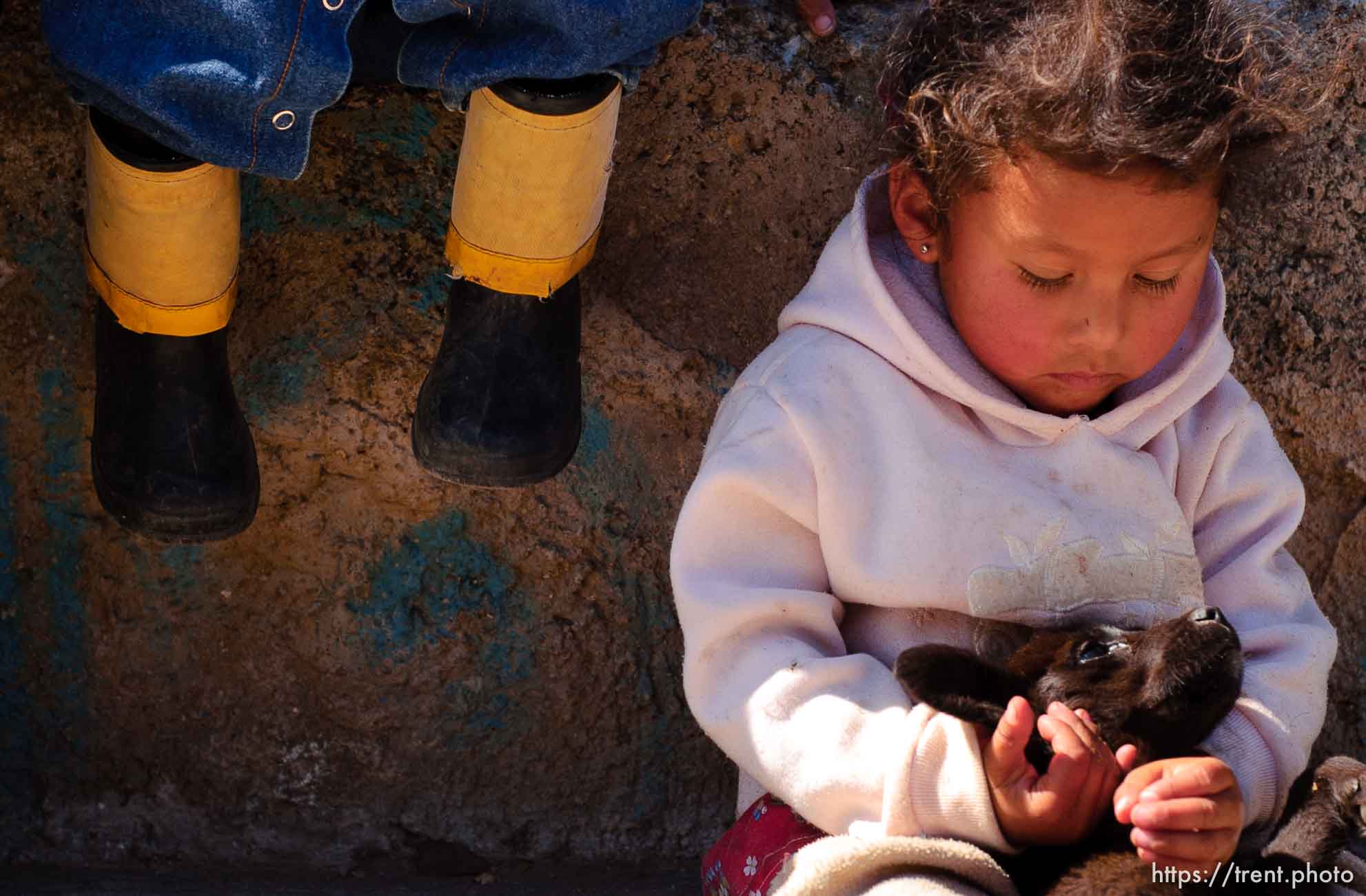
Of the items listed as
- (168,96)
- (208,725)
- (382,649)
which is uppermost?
(168,96)

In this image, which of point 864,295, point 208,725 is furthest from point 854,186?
point 208,725

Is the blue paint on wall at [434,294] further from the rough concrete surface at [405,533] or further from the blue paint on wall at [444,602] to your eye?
the blue paint on wall at [444,602]

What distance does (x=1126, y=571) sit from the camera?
6.14ft

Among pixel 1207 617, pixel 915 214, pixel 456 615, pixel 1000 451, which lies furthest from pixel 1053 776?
pixel 456 615

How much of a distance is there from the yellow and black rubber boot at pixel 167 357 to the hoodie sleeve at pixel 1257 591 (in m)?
1.27

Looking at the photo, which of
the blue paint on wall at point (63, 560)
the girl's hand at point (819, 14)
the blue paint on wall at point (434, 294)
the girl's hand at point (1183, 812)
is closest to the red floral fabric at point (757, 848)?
the girl's hand at point (1183, 812)

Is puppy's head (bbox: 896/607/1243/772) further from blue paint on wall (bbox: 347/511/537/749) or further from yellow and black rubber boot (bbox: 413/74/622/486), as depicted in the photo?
blue paint on wall (bbox: 347/511/537/749)

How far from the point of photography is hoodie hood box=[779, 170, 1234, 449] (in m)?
1.88

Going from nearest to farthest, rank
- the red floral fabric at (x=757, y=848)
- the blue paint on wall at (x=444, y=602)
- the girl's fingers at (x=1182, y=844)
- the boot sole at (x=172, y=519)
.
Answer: the girl's fingers at (x=1182, y=844)
the red floral fabric at (x=757, y=848)
the boot sole at (x=172, y=519)
the blue paint on wall at (x=444, y=602)

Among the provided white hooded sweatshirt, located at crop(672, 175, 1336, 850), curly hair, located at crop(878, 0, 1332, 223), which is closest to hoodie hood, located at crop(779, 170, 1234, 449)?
white hooded sweatshirt, located at crop(672, 175, 1336, 850)

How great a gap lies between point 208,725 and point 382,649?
0.29 meters

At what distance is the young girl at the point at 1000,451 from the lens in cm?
171

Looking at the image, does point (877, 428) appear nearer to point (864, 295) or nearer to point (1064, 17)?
point (864, 295)

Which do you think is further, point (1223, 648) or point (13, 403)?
point (13, 403)
